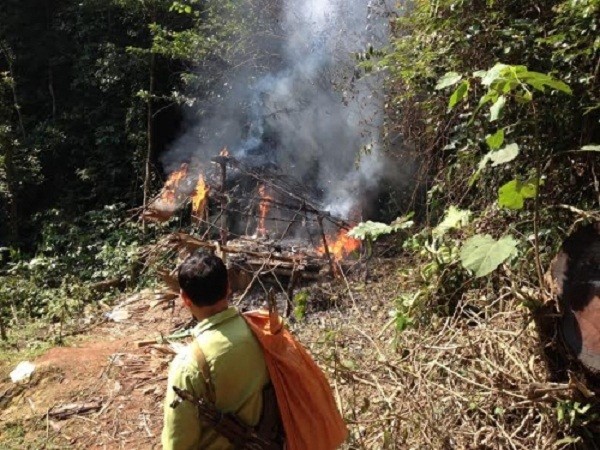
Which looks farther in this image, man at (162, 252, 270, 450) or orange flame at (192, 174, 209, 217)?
orange flame at (192, 174, 209, 217)

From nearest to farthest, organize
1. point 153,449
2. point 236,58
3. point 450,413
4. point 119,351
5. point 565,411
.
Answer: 1. point 565,411
2. point 450,413
3. point 153,449
4. point 119,351
5. point 236,58

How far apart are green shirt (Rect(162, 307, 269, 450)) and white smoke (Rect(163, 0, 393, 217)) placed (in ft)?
29.8

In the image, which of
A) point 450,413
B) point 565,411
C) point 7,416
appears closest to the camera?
point 565,411

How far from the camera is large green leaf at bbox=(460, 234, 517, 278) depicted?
2875mm

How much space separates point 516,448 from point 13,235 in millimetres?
13250

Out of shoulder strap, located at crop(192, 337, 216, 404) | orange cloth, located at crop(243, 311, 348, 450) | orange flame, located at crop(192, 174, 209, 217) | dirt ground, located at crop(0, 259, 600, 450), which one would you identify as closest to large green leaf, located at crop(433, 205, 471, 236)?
dirt ground, located at crop(0, 259, 600, 450)

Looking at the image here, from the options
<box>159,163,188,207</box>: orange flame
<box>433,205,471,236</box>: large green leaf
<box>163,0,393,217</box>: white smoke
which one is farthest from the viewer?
<box>159,163,188,207</box>: orange flame

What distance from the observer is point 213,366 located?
2.15m

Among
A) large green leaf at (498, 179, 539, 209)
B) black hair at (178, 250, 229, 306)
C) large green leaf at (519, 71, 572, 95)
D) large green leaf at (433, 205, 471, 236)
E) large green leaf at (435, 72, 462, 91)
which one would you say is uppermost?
large green leaf at (435, 72, 462, 91)

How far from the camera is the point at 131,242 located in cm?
1200

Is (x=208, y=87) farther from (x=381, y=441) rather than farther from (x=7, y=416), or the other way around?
(x=381, y=441)

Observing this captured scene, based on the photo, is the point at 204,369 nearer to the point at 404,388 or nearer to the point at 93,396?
the point at 404,388

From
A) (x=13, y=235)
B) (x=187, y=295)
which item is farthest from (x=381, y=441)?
(x=13, y=235)

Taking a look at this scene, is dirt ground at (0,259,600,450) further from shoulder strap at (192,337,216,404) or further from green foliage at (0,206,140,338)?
green foliage at (0,206,140,338)
